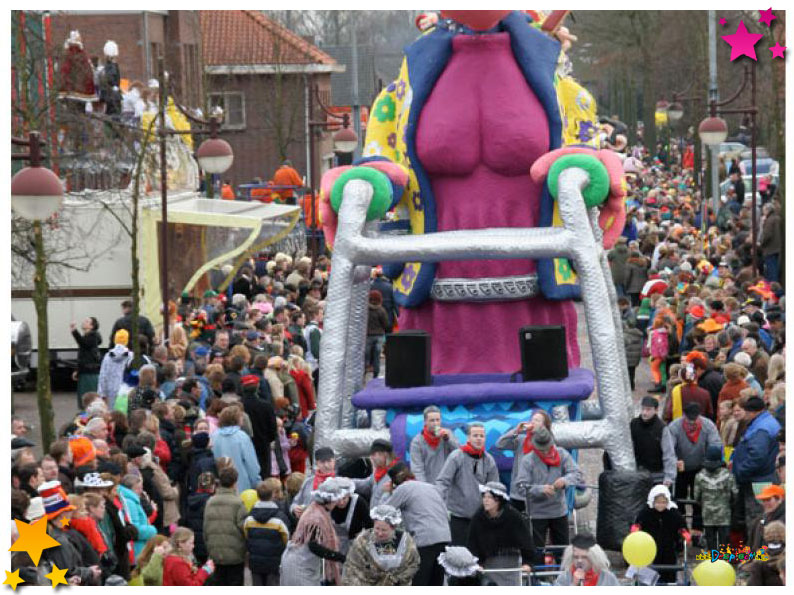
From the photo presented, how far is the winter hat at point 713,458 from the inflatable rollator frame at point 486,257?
1.96ft

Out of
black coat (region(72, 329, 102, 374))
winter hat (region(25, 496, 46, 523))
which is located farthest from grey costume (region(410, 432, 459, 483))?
black coat (region(72, 329, 102, 374))

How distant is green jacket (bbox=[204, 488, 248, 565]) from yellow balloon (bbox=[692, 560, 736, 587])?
338 cm

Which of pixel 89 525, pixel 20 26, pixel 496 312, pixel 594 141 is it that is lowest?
pixel 89 525

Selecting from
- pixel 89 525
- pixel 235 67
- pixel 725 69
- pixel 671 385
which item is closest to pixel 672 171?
pixel 725 69

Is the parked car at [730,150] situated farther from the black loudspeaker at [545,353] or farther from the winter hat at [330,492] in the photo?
the winter hat at [330,492]

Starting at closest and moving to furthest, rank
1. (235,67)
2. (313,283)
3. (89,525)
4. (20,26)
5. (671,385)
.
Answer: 1. (89,525)
2. (671,385)
3. (20,26)
4. (313,283)
5. (235,67)

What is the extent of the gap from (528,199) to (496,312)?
924 millimetres

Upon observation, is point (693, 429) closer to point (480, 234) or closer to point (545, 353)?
point (545, 353)

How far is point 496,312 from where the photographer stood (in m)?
15.3

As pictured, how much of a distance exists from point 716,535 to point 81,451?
4609mm

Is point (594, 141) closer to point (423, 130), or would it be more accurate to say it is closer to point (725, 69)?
point (423, 130)

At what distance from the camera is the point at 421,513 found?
1198 cm

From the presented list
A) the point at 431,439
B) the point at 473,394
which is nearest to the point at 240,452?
the point at 473,394

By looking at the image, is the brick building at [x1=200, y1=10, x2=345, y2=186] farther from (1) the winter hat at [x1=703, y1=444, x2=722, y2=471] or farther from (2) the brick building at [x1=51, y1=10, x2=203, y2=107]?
(1) the winter hat at [x1=703, y1=444, x2=722, y2=471]
